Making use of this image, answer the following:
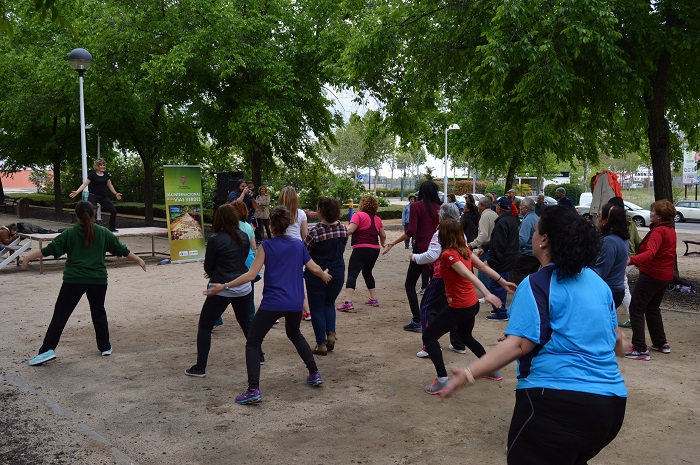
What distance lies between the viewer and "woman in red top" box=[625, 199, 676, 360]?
24.6 feet

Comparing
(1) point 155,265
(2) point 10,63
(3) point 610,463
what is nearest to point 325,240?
(3) point 610,463

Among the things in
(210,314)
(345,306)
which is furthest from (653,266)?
(210,314)

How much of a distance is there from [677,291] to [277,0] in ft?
45.0

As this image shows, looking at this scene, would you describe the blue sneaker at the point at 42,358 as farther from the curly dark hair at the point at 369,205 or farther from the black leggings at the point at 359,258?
the curly dark hair at the point at 369,205

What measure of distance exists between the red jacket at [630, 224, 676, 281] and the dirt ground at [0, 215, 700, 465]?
972 millimetres

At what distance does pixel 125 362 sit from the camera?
7461mm

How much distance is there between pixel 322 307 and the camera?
745cm

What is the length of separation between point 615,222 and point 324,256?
10.6ft

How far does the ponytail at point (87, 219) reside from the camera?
7184 millimetres

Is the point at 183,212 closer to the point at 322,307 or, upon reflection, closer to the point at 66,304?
the point at 66,304

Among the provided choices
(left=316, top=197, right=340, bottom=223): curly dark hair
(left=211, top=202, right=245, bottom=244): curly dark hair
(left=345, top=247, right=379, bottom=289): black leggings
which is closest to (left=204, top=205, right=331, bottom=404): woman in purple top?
(left=211, top=202, right=245, bottom=244): curly dark hair

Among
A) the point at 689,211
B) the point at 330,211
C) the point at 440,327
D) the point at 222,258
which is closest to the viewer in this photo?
the point at 440,327

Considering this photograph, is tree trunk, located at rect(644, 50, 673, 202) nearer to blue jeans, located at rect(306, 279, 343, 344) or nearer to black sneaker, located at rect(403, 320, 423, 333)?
black sneaker, located at rect(403, 320, 423, 333)

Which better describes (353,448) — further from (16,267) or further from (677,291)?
(16,267)
